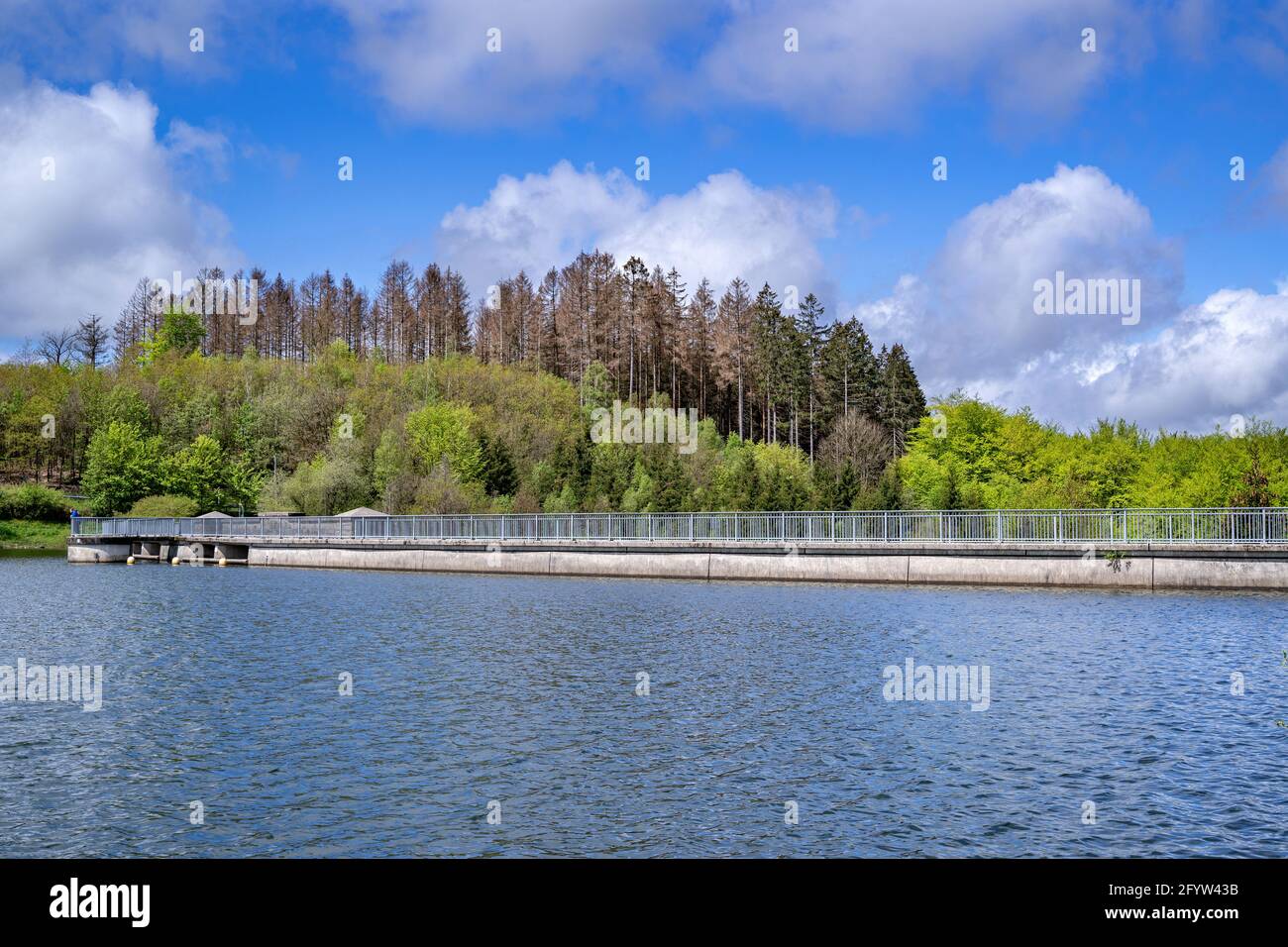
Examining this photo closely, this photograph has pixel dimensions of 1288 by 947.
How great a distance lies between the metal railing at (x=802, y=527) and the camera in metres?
43.9

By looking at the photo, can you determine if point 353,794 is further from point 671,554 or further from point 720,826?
point 671,554

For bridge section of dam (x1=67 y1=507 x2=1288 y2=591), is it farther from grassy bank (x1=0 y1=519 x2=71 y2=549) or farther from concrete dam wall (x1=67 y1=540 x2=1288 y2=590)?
grassy bank (x1=0 y1=519 x2=71 y2=549)

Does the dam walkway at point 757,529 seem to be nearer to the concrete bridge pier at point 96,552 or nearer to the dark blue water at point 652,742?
the concrete bridge pier at point 96,552

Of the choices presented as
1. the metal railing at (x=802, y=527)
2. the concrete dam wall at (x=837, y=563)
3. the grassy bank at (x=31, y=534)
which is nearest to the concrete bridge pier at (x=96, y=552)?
the metal railing at (x=802, y=527)

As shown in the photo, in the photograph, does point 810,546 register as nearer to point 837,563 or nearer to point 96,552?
point 837,563

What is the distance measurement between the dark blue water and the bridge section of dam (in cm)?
1109

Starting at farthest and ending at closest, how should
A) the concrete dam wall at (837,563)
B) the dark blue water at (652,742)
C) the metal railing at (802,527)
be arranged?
the metal railing at (802,527) < the concrete dam wall at (837,563) < the dark blue water at (652,742)

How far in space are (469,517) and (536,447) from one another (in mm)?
28846

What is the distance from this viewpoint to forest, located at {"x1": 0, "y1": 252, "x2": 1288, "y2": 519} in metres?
73.5

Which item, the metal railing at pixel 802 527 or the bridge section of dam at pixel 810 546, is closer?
the bridge section of dam at pixel 810 546

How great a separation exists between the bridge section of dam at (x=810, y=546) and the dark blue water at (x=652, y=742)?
1109 cm

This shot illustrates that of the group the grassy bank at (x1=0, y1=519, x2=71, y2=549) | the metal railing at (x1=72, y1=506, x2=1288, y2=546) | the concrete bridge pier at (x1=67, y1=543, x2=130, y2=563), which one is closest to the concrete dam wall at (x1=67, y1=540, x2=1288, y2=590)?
the metal railing at (x1=72, y1=506, x2=1288, y2=546)

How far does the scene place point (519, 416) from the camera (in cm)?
9650

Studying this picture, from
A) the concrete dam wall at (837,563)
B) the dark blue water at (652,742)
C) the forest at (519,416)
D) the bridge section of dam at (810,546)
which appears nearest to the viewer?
the dark blue water at (652,742)
